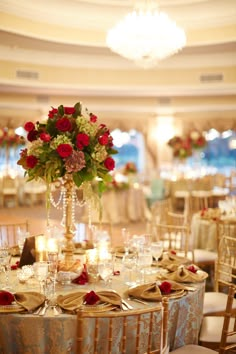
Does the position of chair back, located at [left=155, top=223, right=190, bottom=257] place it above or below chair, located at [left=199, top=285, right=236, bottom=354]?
above

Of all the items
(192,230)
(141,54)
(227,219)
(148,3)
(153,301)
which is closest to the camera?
(153,301)

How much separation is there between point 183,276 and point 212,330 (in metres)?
0.46

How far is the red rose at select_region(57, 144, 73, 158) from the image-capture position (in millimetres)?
3121

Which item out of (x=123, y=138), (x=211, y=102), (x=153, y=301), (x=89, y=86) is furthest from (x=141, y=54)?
(x=123, y=138)

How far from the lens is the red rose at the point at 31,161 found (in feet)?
10.7

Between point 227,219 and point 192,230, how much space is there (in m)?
0.58

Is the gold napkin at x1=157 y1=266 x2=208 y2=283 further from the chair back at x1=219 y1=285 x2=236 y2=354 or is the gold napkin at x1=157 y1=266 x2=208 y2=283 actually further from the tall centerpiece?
the tall centerpiece

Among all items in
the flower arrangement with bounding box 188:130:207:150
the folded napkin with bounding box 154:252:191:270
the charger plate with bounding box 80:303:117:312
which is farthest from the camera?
the flower arrangement with bounding box 188:130:207:150

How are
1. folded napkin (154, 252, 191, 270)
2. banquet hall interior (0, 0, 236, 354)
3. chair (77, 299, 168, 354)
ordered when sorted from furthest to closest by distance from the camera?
banquet hall interior (0, 0, 236, 354)
folded napkin (154, 252, 191, 270)
chair (77, 299, 168, 354)

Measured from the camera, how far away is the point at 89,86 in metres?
10.7

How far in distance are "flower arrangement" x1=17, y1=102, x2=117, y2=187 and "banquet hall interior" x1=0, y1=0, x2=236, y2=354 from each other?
182 millimetres

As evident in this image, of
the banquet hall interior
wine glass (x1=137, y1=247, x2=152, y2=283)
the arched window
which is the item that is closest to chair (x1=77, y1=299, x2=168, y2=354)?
the banquet hall interior

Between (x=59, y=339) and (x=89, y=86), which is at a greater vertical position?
(x=89, y=86)

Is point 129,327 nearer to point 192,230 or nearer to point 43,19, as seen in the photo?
point 192,230
